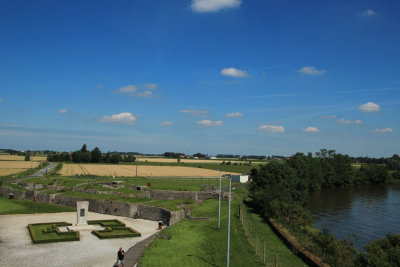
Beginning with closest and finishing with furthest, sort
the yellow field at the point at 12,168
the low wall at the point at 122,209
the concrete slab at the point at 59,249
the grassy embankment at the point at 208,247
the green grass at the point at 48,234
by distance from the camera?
the concrete slab at the point at 59,249
the grassy embankment at the point at 208,247
the green grass at the point at 48,234
the low wall at the point at 122,209
the yellow field at the point at 12,168

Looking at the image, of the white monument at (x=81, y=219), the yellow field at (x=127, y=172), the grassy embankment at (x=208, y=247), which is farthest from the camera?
the yellow field at (x=127, y=172)

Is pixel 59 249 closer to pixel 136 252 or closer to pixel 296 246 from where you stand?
pixel 136 252

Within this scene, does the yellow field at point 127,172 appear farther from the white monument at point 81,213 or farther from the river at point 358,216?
the white monument at point 81,213

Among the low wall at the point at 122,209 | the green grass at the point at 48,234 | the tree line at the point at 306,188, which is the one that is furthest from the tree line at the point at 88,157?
the green grass at the point at 48,234

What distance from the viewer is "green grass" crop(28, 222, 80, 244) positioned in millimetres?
29836

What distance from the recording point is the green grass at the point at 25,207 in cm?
4450

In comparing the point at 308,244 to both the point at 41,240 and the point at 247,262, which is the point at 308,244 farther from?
the point at 41,240

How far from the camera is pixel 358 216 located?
2141 inches

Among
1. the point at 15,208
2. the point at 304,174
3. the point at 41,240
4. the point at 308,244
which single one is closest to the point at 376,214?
the point at 304,174

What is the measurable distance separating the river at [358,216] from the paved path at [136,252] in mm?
23422

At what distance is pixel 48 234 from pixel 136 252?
429 inches

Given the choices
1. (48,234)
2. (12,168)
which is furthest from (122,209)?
(12,168)

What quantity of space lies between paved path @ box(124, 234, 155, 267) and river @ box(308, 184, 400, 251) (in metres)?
23.4

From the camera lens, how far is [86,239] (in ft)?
103
